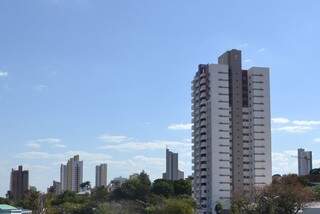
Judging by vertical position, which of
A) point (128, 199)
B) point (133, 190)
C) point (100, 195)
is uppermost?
point (133, 190)

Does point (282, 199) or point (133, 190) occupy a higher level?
point (133, 190)

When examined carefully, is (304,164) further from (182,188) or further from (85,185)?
(85,185)

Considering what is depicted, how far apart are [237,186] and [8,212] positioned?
48.4 metres

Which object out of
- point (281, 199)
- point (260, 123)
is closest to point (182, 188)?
point (260, 123)

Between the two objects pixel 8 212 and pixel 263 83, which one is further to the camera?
pixel 263 83

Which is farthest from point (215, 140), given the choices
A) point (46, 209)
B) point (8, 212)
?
point (8, 212)

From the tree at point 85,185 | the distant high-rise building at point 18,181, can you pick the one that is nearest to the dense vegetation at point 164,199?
the distant high-rise building at point 18,181

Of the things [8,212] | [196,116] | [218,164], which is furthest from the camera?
[196,116]

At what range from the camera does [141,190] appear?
392 ft

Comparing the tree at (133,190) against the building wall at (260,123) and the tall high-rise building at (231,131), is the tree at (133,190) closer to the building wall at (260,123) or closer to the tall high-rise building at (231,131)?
the tall high-rise building at (231,131)

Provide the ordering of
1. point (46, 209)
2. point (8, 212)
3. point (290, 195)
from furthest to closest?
point (46, 209), point (8, 212), point (290, 195)

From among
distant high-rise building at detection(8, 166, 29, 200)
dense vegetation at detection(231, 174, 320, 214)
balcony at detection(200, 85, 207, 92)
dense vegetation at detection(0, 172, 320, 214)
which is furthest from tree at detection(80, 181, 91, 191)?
dense vegetation at detection(231, 174, 320, 214)

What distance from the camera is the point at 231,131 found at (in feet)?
356

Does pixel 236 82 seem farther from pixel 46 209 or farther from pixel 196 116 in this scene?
pixel 46 209
